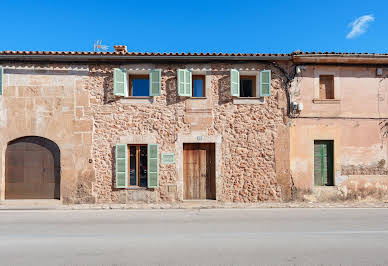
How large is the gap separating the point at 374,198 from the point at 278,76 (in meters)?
6.18

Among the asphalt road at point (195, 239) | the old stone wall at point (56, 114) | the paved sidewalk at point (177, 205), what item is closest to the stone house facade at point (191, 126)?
the old stone wall at point (56, 114)

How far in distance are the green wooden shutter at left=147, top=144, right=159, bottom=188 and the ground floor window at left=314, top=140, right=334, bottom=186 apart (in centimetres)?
642

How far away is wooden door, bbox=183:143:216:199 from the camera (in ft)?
34.2

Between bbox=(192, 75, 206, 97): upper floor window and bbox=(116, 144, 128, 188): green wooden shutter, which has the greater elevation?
bbox=(192, 75, 206, 97): upper floor window

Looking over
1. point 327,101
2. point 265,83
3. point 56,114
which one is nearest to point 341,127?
point 327,101

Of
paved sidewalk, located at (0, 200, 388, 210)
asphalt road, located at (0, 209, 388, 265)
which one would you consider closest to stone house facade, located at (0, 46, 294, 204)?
paved sidewalk, located at (0, 200, 388, 210)

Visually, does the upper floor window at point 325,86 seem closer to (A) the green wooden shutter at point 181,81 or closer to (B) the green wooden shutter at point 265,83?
(B) the green wooden shutter at point 265,83

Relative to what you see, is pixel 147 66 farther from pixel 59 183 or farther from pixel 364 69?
pixel 364 69

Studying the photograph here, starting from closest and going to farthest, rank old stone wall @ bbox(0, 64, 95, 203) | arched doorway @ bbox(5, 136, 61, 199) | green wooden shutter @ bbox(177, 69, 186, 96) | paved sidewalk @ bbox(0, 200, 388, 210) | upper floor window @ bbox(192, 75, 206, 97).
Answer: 1. paved sidewalk @ bbox(0, 200, 388, 210)
2. old stone wall @ bbox(0, 64, 95, 203)
3. arched doorway @ bbox(5, 136, 61, 199)
4. green wooden shutter @ bbox(177, 69, 186, 96)
5. upper floor window @ bbox(192, 75, 206, 97)

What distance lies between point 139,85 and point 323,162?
321 inches

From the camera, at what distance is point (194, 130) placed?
10.3 m

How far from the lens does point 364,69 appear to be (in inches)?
421

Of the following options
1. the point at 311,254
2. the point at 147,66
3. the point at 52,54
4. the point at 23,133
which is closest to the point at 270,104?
the point at 147,66

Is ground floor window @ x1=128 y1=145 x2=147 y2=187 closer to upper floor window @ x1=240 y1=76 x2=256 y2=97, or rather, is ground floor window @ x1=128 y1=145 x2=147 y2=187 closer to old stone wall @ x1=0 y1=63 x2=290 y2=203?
old stone wall @ x1=0 y1=63 x2=290 y2=203
